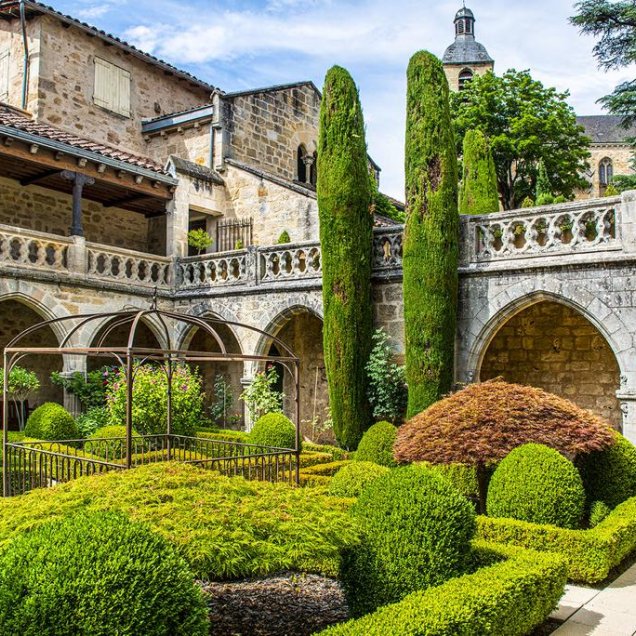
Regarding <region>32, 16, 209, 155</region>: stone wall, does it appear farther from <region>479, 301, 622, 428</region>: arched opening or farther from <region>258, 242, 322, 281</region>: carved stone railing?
<region>479, 301, 622, 428</region>: arched opening

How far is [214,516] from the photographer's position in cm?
456

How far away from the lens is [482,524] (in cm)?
743

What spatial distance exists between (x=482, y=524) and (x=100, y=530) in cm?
485

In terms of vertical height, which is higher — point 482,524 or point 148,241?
point 148,241

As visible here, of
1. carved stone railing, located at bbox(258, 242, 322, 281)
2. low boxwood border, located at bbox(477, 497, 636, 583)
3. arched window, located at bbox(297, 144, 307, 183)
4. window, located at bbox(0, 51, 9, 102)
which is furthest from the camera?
arched window, located at bbox(297, 144, 307, 183)

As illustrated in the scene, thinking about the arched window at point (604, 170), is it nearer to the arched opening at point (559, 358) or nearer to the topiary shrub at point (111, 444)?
the arched opening at point (559, 358)

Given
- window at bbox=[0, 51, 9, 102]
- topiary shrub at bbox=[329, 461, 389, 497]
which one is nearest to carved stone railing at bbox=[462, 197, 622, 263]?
topiary shrub at bbox=[329, 461, 389, 497]

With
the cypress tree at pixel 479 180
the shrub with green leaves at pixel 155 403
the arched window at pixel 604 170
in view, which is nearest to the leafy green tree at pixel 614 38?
the cypress tree at pixel 479 180

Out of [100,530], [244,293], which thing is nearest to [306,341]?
[244,293]

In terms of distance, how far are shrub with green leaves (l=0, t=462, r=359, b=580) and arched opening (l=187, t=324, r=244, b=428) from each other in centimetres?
1211

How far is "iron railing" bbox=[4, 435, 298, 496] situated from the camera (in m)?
8.08

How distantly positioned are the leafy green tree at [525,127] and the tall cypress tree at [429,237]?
53.2 feet

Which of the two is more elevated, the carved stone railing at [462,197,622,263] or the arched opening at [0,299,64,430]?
the carved stone railing at [462,197,622,263]

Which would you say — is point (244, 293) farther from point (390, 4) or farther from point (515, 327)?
point (390, 4)
